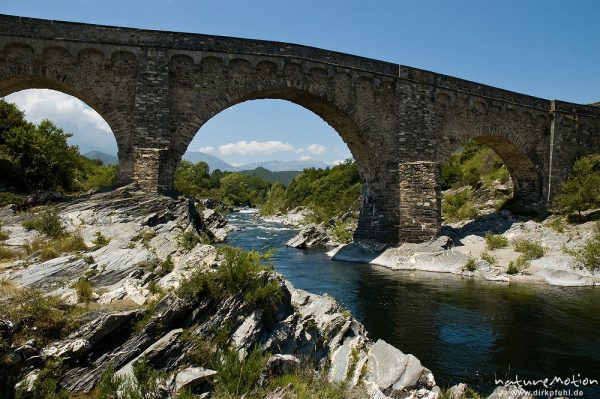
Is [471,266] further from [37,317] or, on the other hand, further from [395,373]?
[37,317]

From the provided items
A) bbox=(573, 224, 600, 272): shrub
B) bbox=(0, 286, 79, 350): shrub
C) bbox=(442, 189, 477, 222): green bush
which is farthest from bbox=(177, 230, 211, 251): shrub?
bbox=(442, 189, 477, 222): green bush

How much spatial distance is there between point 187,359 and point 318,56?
1669cm

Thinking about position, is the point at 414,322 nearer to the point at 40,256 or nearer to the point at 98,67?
the point at 40,256

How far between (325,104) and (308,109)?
1.45 meters

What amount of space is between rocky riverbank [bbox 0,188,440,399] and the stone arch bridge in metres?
8.10

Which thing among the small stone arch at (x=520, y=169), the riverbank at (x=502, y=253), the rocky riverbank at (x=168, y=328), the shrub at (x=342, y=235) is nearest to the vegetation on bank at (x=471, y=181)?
the small stone arch at (x=520, y=169)

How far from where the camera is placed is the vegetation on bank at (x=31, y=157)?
18.0 m

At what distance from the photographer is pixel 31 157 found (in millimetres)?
18547

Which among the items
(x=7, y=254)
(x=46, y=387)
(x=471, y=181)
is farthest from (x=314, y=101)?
(x=471, y=181)

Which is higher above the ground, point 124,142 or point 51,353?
point 124,142

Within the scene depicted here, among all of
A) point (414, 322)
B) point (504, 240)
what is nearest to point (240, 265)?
point (414, 322)

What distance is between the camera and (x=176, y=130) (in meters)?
18.1

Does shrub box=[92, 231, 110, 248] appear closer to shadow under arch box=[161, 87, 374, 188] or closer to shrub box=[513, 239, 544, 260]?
shadow under arch box=[161, 87, 374, 188]

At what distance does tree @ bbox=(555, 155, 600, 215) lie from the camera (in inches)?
961
